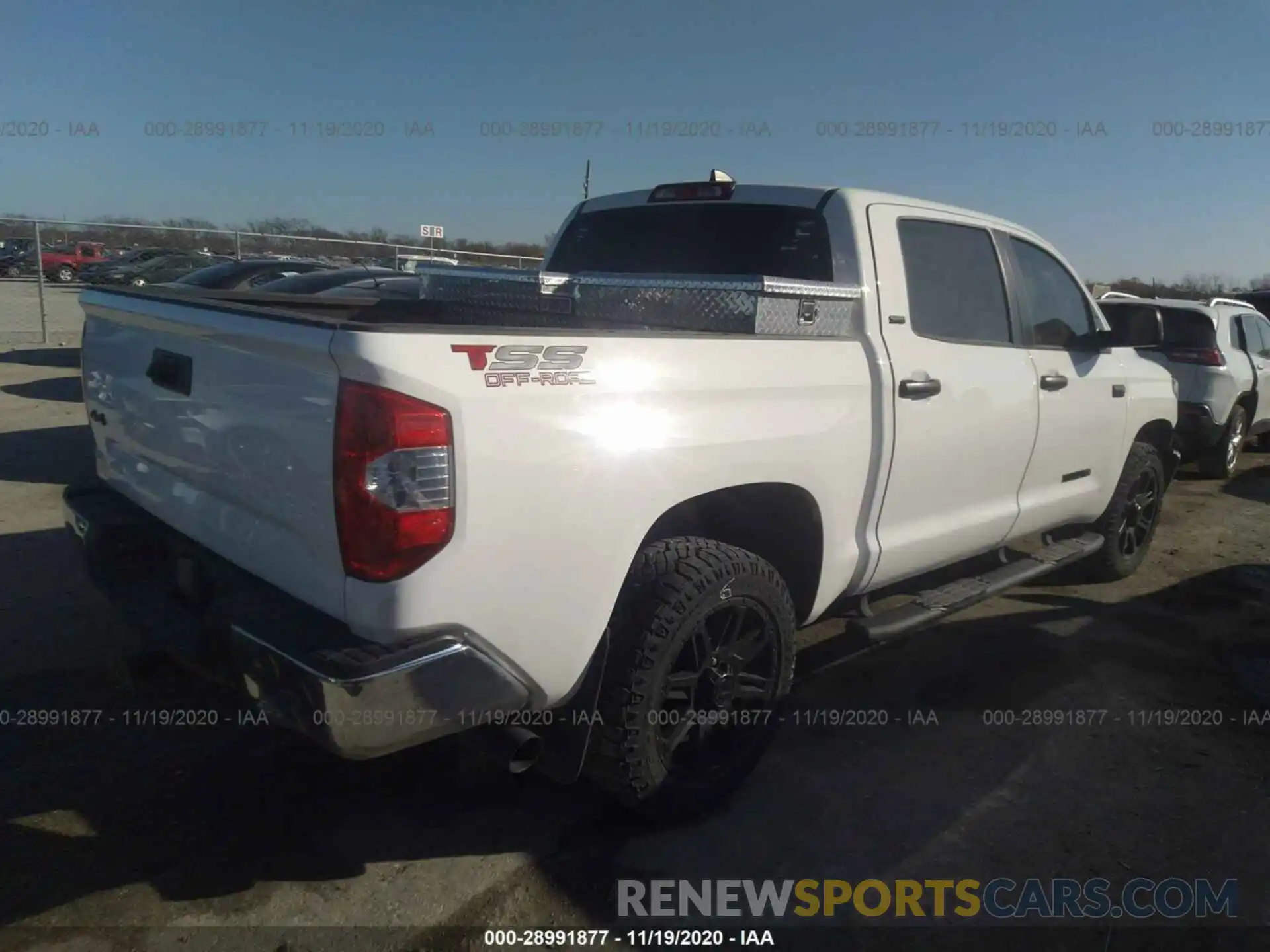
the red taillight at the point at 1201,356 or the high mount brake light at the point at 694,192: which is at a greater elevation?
the high mount brake light at the point at 694,192

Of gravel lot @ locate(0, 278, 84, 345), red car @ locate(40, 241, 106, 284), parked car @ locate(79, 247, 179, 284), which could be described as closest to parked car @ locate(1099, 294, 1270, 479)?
gravel lot @ locate(0, 278, 84, 345)

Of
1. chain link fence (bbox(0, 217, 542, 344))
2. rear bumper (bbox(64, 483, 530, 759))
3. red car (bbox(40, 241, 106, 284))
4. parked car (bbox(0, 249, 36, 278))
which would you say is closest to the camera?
rear bumper (bbox(64, 483, 530, 759))

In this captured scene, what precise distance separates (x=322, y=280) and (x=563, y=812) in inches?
341

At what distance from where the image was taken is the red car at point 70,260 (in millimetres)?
26516

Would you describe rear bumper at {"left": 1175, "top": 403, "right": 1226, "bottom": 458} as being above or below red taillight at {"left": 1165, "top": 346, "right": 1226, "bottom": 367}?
below

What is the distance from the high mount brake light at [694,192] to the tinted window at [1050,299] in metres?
1.48

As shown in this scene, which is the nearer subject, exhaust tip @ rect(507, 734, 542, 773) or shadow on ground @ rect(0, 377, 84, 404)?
exhaust tip @ rect(507, 734, 542, 773)

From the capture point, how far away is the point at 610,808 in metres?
3.18

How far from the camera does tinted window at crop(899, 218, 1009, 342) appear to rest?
3.79m

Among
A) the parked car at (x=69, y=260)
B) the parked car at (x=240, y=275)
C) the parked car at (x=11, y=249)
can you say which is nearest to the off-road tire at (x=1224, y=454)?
the parked car at (x=240, y=275)

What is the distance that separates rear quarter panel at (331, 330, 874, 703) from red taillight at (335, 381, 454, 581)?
30 millimetres

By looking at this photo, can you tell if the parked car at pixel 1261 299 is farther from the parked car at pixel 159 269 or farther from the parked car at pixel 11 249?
the parked car at pixel 11 249

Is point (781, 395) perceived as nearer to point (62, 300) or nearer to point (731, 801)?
point (731, 801)

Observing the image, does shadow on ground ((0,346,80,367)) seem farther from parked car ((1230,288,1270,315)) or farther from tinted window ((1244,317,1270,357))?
parked car ((1230,288,1270,315))
